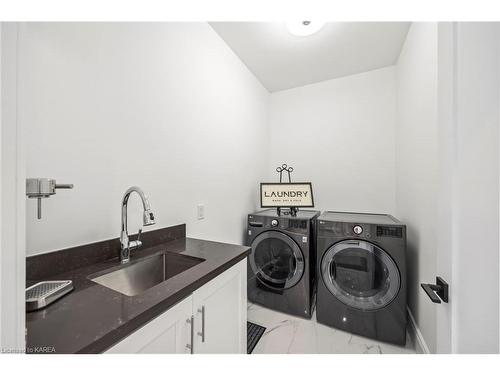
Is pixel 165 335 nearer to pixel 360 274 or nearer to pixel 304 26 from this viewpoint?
pixel 360 274

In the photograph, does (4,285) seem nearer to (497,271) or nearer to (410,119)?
(497,271)

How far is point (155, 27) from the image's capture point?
128 centimetres

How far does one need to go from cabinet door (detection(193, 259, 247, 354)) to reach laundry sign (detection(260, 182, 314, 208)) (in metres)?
1.10

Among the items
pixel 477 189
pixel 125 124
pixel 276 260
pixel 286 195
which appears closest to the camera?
pixel 477 189

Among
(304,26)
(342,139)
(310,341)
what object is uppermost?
(304,26)

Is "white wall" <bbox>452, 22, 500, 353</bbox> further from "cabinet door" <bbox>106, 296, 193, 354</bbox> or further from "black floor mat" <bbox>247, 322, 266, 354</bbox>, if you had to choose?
"black floor mat" <bbox>247, 322, 266, 354</bbox>

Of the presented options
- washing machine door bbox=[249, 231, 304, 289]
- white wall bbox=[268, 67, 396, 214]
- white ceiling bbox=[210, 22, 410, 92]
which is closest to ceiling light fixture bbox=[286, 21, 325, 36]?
white ceiling bbox=[210, 22, 410, 92]

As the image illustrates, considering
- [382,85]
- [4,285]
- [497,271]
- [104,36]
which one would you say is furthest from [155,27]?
[382,85]

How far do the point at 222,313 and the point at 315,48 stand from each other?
2.34 meters

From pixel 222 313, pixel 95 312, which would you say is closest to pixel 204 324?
pixel 222 313

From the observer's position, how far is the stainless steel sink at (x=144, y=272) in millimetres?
958

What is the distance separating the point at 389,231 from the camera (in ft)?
5.47

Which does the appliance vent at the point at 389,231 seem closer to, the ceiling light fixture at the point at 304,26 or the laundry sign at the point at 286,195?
the laundry sign at the point at 286,195

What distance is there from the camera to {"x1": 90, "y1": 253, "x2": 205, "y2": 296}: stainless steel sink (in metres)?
0.96
